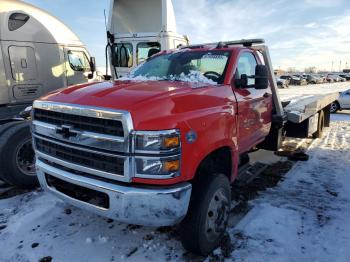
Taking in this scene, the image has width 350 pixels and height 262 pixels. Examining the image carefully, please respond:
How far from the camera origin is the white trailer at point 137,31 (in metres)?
9.66

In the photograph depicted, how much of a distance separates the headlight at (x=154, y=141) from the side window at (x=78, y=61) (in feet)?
17.6

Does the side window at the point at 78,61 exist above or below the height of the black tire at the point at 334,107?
above

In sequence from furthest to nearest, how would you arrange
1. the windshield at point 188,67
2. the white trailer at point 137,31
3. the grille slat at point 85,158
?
the white trailer at point 137,31, the windshield at point 188,67, the grille slat at point 85,158

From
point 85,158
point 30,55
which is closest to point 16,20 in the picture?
point 30,55

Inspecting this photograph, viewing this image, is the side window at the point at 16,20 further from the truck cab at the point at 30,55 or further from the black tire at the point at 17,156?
the black tire at the point at 17,156

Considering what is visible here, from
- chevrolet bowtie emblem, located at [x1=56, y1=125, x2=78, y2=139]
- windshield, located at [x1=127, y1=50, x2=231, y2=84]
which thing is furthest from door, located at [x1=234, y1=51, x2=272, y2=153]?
chevrolet bowtie emblem, located at [x1=56, y1=125, x2=78, y2=139]

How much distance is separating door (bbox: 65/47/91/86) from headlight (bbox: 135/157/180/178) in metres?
5.25

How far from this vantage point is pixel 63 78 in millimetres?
7133

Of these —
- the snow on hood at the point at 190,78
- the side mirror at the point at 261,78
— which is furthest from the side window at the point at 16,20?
the side mirror at the point at 261,78

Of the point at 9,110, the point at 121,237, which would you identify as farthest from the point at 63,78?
the point at 121,237

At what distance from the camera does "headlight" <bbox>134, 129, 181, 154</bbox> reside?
103 inches

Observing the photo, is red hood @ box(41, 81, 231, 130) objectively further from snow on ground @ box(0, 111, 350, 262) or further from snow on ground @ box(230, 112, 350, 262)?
snow on ground @ box(230, 112, 350, 262)

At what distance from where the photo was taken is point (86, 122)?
113 inches

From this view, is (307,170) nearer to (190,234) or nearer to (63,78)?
(190,234)
